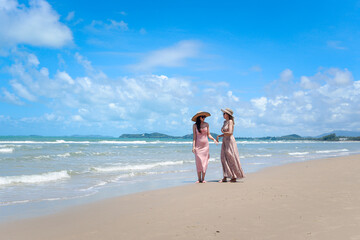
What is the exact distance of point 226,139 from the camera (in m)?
8.99

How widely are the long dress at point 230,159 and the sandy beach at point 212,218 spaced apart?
75.9 inches

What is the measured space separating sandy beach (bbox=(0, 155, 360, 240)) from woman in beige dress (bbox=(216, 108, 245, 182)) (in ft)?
6.36

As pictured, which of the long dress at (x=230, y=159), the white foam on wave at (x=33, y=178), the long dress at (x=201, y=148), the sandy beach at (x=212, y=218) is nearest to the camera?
the sandy beach at (x=212, y=218)

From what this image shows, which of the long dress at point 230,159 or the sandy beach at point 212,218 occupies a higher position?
the long dress at point 230,159

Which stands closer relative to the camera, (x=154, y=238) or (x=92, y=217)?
(x=154, y=238)

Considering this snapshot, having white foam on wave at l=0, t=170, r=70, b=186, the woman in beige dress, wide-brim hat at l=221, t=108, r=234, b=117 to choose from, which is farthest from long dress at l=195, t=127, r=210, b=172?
white foam on wave at l=0, t=170, r=70, b=186

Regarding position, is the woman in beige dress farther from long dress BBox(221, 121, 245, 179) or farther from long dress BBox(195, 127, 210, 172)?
long dress BBox(195, 127, 210, 172)

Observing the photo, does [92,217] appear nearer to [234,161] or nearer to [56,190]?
[56,190]

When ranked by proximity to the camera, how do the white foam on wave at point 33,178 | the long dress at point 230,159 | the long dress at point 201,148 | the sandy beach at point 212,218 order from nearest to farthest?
the sandy beach at point 212,218 → the long dress at point 230,159 → the long dress at point 201,148 → the white foam on wave at point 33,178

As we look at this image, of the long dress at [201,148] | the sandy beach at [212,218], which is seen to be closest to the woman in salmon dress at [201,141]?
the long dress at [201,148]

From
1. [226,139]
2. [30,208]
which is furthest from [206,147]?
[30,208]

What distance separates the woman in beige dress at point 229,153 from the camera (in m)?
8.82

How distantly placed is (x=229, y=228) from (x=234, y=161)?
4856 mm

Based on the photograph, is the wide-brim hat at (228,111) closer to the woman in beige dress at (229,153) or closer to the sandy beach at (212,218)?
the woman in beige dress at (229,153)
